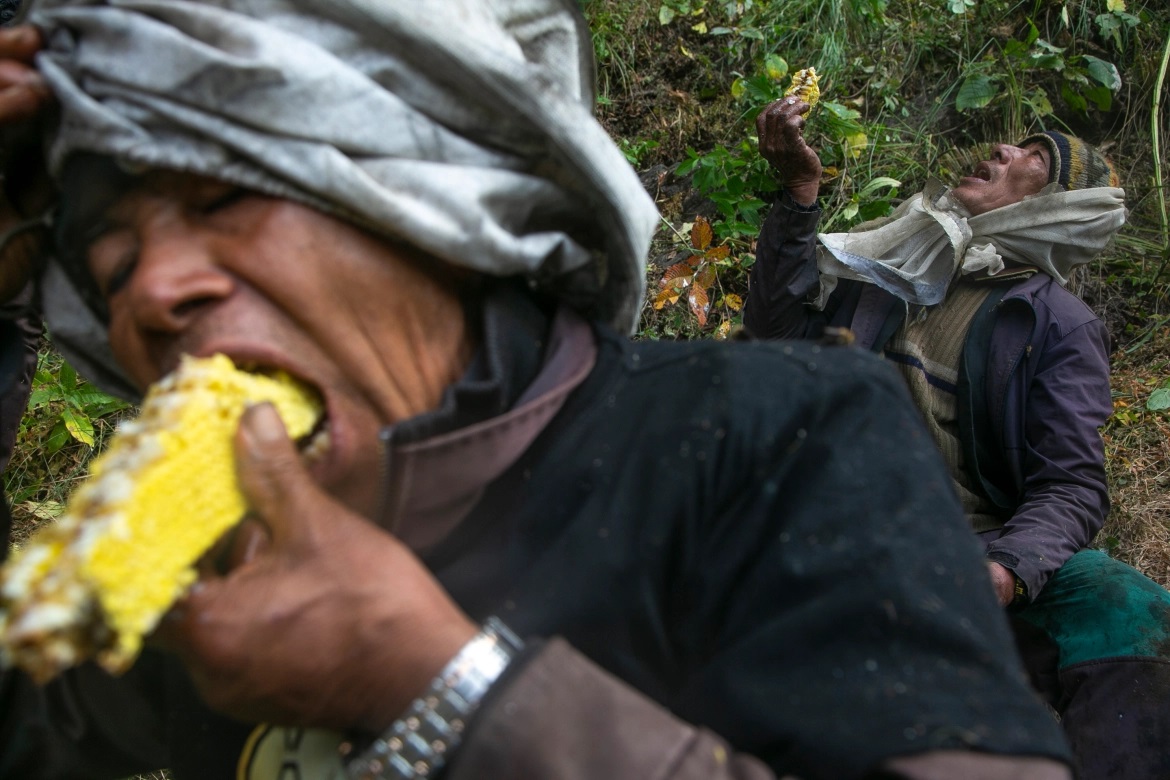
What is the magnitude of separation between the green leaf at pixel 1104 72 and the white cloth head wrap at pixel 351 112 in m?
5.22

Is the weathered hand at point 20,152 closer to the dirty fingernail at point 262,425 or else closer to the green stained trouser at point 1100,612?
the dirty fingernail at point 262,425

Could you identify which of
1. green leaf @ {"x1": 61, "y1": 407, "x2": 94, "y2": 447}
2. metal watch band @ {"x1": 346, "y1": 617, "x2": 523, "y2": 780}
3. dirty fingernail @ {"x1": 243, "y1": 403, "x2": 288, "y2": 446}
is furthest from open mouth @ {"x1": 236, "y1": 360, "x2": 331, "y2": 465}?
green leaf @ {"x1": 61, "y1": 407, "x2": 94, "y2": 447}

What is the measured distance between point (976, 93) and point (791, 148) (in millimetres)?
2242

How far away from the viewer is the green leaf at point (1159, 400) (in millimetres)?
4531

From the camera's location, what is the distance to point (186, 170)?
46.6 inches

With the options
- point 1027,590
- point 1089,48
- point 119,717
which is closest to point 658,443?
point 119,717

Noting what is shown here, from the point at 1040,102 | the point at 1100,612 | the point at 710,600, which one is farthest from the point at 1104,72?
the point at 710,600

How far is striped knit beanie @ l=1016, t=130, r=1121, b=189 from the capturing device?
3969 millimetres

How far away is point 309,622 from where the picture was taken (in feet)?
3.01

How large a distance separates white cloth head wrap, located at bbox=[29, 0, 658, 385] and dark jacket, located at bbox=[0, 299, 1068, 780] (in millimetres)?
299

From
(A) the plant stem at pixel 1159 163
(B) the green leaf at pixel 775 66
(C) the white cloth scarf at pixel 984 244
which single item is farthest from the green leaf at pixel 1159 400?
(B) the green leaf at pixel 775 66

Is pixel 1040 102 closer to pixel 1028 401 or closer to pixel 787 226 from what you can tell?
pixel 787 226

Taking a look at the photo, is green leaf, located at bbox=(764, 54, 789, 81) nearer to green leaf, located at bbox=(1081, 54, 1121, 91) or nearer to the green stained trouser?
green leaf, located at bbox=(1081, 54, 1121, 91)

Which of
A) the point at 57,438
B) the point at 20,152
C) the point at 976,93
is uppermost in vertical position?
the point at 20,152
